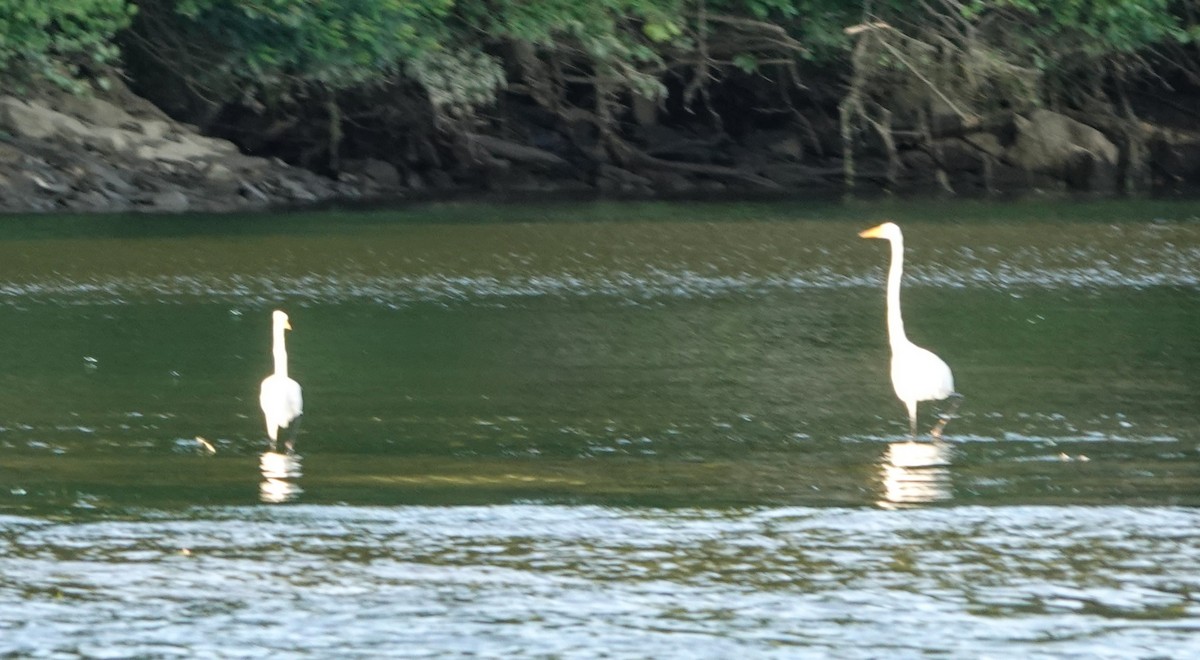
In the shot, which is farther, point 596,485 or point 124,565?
point 596,485

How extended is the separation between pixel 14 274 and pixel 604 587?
12.8 m

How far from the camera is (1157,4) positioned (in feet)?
101

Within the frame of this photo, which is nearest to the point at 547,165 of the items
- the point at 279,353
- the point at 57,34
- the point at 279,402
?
the point at 57,34

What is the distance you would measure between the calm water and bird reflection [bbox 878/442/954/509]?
0.03m

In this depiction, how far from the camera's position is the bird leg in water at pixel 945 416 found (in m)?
10.8

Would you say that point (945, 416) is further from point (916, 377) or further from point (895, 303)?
point (916, 377)

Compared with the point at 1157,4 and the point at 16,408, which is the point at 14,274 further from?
the point at 1157,4

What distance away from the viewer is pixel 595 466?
32.4 feet

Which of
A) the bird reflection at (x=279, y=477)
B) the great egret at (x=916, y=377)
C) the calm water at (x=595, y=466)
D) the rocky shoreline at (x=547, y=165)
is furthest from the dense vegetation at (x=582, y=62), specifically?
the great egret at (x=916, y=377)

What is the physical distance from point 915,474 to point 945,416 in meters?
1.89

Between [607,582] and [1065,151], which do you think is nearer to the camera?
[607,582]

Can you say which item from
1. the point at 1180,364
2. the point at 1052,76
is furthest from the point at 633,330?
the point at 1052,76

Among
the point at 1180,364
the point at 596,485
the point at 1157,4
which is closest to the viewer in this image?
the point at 596,485

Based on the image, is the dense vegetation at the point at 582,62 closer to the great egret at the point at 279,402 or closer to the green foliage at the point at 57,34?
the green foliage at the point at 57,34
